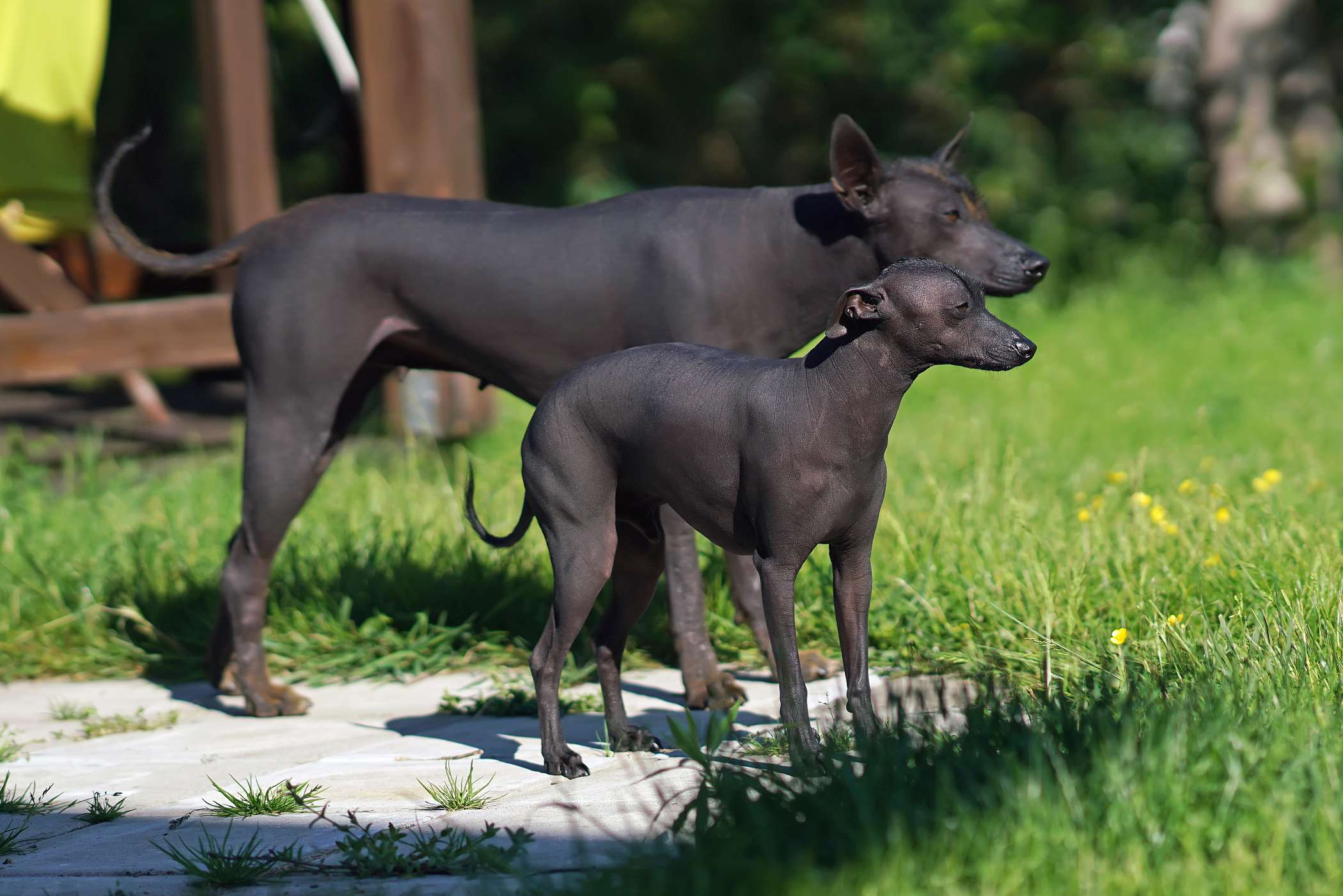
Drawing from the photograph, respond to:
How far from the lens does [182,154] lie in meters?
15.0

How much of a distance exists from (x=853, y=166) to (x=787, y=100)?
1119cm

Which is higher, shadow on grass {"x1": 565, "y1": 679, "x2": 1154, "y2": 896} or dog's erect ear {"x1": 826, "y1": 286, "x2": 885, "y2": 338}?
dog's erect ear {"x1": 826, "y1": 286, "x2": 885, "y2": 338}

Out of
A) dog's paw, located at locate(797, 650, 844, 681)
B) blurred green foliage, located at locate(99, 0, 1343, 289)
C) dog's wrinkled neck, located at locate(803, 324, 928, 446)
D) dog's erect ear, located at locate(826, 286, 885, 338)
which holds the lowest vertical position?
dog's paw, located at locate(797, 650, 844, 681)

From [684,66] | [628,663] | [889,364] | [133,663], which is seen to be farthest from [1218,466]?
[684,66]

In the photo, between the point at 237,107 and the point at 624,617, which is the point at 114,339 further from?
the point at 624,617

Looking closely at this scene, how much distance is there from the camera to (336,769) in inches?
140

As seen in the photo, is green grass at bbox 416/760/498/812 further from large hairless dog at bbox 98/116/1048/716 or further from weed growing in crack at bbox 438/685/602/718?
large hairless dog at bbox 98/116/1048/716

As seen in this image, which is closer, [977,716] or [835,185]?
[977,716]

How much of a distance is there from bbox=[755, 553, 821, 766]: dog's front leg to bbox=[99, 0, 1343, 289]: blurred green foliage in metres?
10.2

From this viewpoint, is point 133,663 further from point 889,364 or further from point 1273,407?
point 1273,407

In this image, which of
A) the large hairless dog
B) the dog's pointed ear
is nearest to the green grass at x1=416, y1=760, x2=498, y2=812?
the large hairless dog

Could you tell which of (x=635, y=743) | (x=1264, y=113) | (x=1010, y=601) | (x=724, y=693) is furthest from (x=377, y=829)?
(x=1264, y=113)

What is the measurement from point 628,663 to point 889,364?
1.89 m

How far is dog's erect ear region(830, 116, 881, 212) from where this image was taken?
386 centimetres
